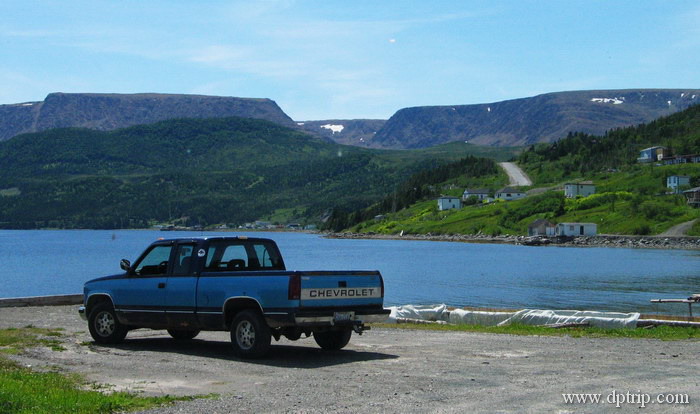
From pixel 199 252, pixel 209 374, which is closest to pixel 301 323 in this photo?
pixel 209 374

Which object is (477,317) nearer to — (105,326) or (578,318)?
(578,318)

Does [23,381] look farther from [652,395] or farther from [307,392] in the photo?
[652,395]

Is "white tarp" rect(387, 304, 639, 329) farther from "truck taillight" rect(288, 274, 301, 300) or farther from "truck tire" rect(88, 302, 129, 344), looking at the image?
"truck taillight" rect(288, 274, 301, 300)

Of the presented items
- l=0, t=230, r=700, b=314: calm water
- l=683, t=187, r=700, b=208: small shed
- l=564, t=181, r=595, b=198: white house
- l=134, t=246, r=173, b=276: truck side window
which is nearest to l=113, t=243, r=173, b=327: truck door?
l=134, t=246, r=173, b=276: truck side window

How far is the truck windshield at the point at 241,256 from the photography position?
57.8ft

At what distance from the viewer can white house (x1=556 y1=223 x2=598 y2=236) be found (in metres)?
160

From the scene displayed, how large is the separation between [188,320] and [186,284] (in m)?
0.82

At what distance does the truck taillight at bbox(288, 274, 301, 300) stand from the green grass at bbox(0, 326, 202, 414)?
14.1 feet

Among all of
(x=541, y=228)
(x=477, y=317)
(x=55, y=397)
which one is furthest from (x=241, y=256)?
(x=541, y=228)

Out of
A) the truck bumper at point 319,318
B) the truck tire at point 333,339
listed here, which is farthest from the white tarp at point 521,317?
the truck bumper at point 319,318

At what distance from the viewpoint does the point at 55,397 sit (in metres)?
11.2

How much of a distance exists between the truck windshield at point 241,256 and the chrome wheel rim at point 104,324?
3.34m

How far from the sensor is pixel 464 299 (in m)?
53.2

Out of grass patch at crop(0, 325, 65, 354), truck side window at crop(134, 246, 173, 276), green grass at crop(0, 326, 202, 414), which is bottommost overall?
grass patch at crop(0, 325, 65, 354)
